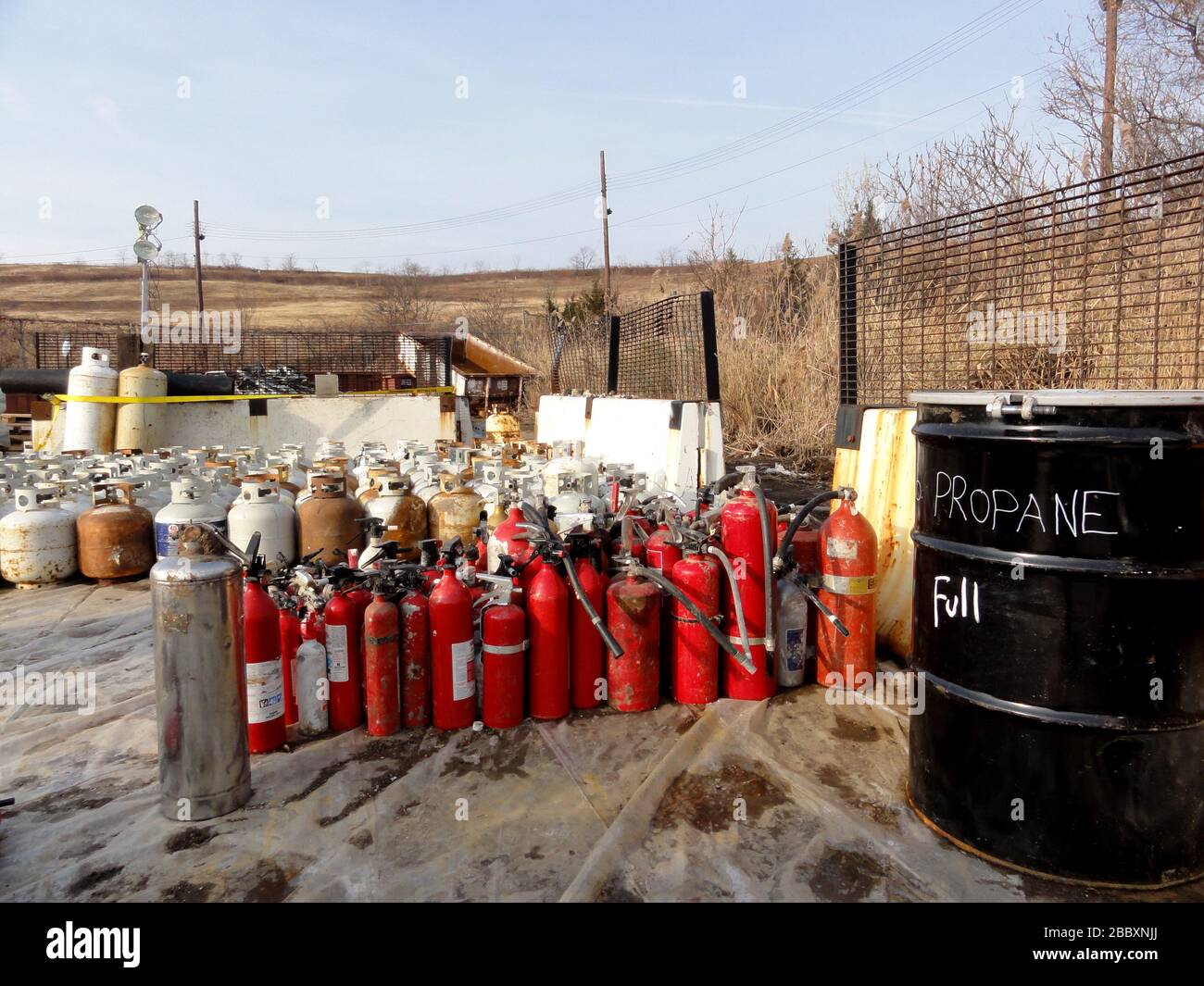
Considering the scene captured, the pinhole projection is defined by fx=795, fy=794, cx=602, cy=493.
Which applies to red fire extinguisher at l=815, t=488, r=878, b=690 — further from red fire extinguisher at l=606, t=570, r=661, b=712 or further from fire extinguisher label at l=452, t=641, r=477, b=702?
fire extinguisher label at l=452, t=641, r=477, b=702

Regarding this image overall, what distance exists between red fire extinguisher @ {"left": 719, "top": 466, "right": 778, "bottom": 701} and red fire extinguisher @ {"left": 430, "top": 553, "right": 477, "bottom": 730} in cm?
113

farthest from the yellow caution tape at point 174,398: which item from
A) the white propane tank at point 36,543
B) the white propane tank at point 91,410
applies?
the white propane tank at point 36,543

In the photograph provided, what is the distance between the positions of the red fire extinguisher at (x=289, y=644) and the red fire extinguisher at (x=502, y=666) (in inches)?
30.5

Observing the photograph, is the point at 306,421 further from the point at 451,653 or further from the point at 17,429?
the point at 451,653

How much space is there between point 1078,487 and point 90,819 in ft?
10.2

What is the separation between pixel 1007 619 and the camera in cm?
221

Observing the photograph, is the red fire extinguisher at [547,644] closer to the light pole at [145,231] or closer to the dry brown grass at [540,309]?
the dry brown grass at [540,309]

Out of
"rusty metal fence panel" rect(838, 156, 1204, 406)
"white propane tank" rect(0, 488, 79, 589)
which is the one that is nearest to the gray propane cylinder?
"rusty metal fence panel" rect(838, 156, 1204, 406)

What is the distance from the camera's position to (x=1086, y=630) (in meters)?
2.10

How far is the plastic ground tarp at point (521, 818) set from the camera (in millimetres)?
2188

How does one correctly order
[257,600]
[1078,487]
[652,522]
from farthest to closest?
[652,522] → [257,600] → [1078,487]

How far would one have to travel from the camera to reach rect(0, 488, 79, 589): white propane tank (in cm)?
546
